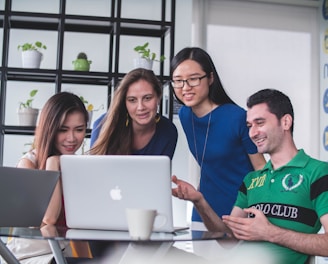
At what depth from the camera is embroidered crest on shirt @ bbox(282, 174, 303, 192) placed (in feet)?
6.31

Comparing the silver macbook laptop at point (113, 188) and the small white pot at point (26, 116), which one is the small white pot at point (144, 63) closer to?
the small white pot at point (26, 116)

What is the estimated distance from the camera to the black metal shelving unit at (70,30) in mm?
4262

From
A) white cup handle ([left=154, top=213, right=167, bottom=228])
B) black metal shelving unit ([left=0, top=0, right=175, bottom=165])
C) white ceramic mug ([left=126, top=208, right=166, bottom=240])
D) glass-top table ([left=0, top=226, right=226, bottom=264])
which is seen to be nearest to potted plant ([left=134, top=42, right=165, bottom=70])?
black metal shelving unit ([left=0, top=0, right=175, bottom=165])

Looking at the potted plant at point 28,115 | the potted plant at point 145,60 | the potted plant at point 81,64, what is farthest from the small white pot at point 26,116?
the potted plant at point 145,60

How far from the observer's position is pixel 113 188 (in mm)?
1698

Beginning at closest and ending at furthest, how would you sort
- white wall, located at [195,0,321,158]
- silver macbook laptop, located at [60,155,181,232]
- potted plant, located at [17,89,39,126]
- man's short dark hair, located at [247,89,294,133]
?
1. silver macbook laptop, located at [60,155,181,232]
2. man's short dark hair, located at [247,89,294,133]
3. potted plant, located at [17,89,39,126]
4. white wall, located at [195,0,321,158]

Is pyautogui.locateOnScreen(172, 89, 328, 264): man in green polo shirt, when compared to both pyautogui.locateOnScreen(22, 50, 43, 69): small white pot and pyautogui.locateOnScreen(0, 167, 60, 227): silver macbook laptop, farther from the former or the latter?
pyautogui.locateOnScreen(22, 50, 43, 69): small white pot

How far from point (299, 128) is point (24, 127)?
8.88 ft

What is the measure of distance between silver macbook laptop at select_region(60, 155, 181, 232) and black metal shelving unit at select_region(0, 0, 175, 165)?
2.56 m

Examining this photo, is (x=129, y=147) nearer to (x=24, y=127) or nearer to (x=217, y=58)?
(x=24, y=127)

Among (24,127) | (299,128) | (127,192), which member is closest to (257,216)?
(127,192)

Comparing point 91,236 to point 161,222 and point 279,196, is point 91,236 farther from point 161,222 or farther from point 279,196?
point 279,196

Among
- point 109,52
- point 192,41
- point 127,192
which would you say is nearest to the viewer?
point 127,192

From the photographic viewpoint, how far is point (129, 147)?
8.93ft
